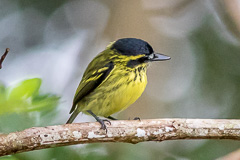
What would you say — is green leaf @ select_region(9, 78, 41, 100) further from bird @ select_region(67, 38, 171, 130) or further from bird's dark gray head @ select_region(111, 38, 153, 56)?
bird's dark gray head @ select_region(111, 38, 153, 56)

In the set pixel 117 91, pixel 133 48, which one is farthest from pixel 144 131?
pixel 133 48

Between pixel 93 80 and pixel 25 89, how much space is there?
132cm

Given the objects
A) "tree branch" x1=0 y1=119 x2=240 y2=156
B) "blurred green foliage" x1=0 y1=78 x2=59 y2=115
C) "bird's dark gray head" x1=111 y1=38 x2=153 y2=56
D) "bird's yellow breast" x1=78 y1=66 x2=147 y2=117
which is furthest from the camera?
"bird's dark gray head" x1=111 y1=38 x2=153 y2=56

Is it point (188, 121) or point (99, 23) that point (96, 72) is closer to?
point (188, 121)

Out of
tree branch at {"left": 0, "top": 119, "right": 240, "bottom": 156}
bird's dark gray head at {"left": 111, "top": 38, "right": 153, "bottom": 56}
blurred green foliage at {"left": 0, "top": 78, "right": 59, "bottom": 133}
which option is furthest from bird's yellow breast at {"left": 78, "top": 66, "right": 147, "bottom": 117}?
blurred green foliage at {"left": 0, "top": 78, "right": 59, "bottom": 133}

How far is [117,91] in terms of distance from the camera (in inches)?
141

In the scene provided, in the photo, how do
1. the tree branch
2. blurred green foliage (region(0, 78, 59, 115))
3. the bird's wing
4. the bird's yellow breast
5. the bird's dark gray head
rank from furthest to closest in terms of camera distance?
the bird's dark gray head < the bird's wing < the bird's yellow breast < the tree branch < blurred green foliage (region(0, 78, 59, 115))

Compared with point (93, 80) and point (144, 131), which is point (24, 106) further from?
point (93, 80)

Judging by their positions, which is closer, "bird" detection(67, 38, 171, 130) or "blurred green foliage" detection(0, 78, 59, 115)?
"blurred green foliage" detection(0, 78, 59, 115)

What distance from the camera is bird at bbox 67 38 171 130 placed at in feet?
11.8

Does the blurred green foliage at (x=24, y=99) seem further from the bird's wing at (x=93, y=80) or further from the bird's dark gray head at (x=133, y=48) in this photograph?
the bird's dark gray head at (x=133, y=48)

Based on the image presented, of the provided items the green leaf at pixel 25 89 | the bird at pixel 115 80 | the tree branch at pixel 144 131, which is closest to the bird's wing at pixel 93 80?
the bird at pixel 115 80

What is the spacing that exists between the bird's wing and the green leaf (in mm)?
1234

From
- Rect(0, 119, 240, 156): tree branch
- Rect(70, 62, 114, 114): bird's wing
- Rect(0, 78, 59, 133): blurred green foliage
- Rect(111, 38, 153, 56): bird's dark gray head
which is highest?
Rect(111, 38, 153, 56): bird's dark gray head
